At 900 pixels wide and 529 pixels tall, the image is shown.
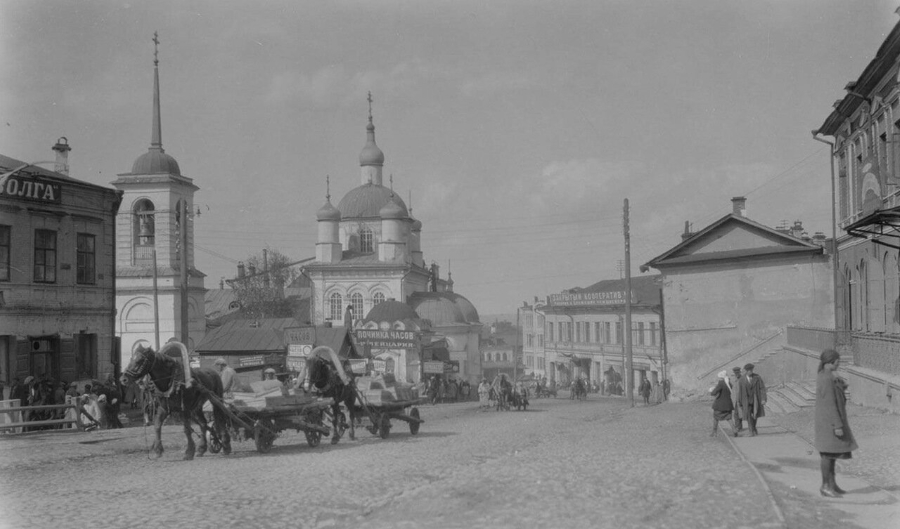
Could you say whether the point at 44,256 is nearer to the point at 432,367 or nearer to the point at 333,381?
the point at 333,381

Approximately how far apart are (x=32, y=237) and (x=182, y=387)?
562 inches

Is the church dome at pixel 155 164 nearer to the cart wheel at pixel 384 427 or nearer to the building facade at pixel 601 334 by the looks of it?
the building facade at pixel 601 334

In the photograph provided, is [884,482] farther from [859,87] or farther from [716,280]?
[716,280]

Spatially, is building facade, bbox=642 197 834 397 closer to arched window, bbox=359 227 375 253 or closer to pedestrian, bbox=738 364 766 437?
pedestrian, bbox=738 364 766 437

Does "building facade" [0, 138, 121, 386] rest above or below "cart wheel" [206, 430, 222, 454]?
above

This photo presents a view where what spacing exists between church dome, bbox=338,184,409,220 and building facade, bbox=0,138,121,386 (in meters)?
61.1

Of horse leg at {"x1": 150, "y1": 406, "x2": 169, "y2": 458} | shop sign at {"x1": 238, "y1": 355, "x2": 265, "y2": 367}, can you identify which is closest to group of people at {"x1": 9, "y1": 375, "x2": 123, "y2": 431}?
horse leg at {"x1": 150, "y1": 406, "x2": 169, "y2": 458}

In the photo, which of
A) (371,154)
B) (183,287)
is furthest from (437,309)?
(183,287)

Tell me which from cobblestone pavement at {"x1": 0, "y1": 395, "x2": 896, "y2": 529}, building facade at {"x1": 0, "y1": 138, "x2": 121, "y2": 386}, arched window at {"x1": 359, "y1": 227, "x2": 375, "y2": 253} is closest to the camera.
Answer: cobblestone pavement at {"x1": 0, "y1": 395, "x2": 896, "y2": 529}

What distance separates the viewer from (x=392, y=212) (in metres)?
84.3

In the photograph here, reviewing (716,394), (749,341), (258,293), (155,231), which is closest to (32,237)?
(716,394)

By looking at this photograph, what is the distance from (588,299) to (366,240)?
104 feet

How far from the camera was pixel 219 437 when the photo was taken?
1508 centimetres

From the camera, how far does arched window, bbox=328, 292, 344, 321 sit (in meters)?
84.6
